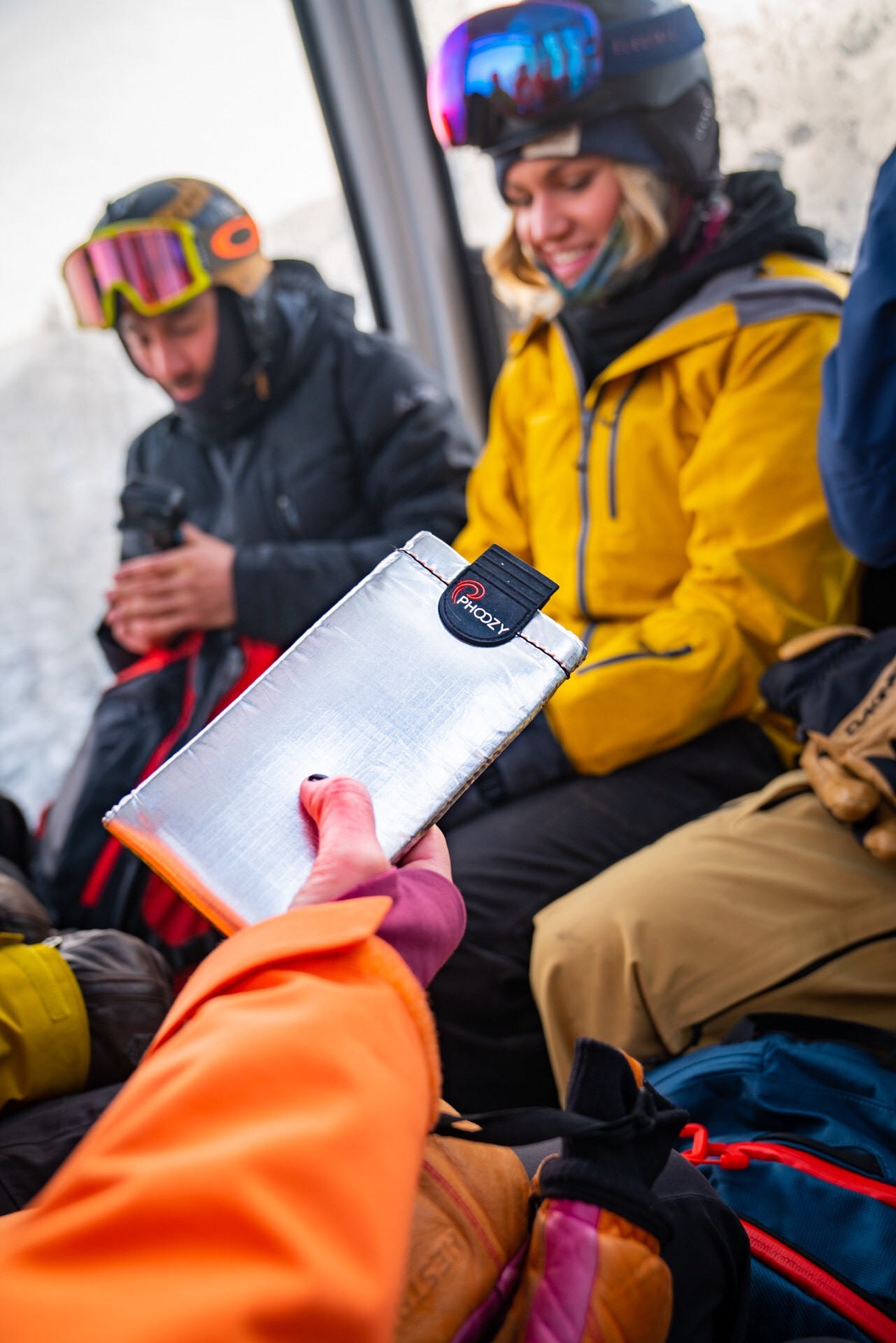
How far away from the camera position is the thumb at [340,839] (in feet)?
1.59

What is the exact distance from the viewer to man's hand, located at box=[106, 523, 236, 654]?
156cm

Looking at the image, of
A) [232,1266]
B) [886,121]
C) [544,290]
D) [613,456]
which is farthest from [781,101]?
[232,1266]

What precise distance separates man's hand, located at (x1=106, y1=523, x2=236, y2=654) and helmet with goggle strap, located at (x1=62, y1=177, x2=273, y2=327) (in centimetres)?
42

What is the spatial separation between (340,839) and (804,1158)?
0.47 meters

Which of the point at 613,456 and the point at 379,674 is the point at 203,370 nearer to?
the point at 613,456

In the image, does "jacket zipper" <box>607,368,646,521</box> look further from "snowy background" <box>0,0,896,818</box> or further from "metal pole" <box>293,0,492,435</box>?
"metal pole" <box>293,0,492,435</box>

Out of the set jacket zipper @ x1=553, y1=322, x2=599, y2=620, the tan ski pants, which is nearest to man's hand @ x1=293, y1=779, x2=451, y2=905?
the tan ski pants

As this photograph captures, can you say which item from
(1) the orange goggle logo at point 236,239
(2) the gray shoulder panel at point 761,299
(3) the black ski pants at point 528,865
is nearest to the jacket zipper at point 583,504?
(2) the gray shoulder panel at point 761,299

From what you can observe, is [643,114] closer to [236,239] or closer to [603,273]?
[603,273]

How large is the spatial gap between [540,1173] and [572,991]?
47 centimetres

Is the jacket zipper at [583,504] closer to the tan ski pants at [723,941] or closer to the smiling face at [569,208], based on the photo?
the smiling face at [569,208]

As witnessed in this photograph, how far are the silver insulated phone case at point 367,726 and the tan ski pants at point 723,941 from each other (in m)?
0.49

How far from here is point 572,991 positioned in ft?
3.27

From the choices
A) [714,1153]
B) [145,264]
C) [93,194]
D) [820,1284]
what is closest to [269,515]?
[145,264]
